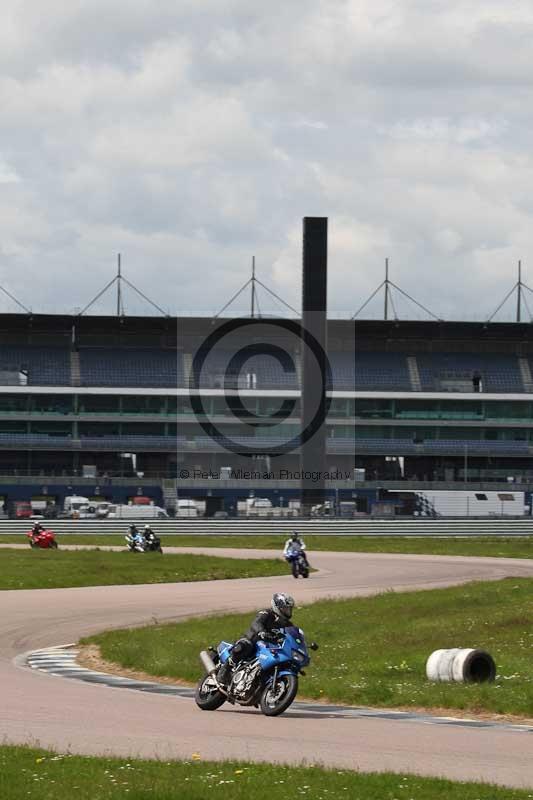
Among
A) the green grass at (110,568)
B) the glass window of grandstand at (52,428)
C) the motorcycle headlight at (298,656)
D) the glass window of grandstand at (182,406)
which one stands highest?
the glass window of grandstand at (182,406)

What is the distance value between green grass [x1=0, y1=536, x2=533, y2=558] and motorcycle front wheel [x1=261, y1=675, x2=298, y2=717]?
46.4 m

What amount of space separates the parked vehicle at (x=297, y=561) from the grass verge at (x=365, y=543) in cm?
1844

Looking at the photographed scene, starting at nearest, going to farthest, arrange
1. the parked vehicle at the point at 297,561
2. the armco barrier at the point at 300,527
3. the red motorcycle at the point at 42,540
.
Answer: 1. the parked vehicle at the point at 297,561
2. the red motorcycle at the point at 42,540
3. the armco barrier at the point at 300,527

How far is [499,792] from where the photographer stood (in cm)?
1116

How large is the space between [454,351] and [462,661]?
3770 inches

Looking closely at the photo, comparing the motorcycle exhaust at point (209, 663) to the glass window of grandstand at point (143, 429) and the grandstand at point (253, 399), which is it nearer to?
the grandstand at point (253, 399)

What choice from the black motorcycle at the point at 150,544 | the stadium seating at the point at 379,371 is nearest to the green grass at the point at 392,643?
the black motorcycle at the point at 150,544

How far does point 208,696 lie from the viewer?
17609 mm

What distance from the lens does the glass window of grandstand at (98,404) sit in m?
109

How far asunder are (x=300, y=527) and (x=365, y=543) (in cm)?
1049

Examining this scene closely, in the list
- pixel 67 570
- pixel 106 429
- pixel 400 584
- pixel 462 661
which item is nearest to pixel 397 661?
pixel 462 661

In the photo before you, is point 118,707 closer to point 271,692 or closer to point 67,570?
point 271,692

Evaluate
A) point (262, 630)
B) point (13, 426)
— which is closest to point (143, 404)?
point (13, 426)

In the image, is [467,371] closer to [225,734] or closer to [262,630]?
[262,630]
